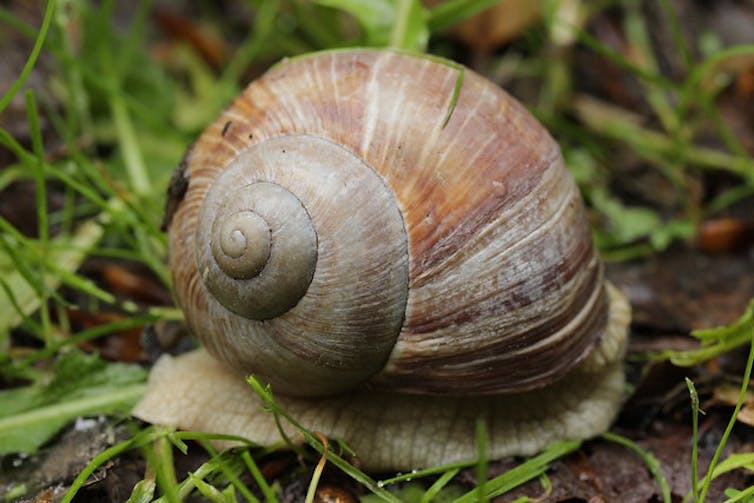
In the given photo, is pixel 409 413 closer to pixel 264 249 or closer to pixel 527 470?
Result: pixel 527 470

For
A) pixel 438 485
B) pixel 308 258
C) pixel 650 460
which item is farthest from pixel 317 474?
pixel 650 460

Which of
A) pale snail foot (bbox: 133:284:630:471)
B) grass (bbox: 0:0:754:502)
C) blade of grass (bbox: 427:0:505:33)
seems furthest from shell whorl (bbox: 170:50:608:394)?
blade of grass (bbox: 427:0:505:33)

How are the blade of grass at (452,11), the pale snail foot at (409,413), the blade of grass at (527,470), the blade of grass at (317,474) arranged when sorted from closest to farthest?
the blade of grass at (317,474), the blade of grass at (527,470), the pale snail foot at (409,413), the blade of grass at (452,11)

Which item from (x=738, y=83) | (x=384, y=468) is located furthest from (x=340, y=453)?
(x=738, y=83)

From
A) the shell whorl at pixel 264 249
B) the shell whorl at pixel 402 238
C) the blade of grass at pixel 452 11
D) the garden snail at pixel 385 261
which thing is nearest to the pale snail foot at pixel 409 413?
the garden snail at pixel 385 261

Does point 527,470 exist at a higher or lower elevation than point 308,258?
lower

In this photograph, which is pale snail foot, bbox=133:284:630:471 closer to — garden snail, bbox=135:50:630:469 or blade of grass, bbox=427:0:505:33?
garden snail, bbox=135:50:630:469

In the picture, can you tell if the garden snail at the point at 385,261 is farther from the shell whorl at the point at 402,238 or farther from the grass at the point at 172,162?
the grass at the point at 172,162
